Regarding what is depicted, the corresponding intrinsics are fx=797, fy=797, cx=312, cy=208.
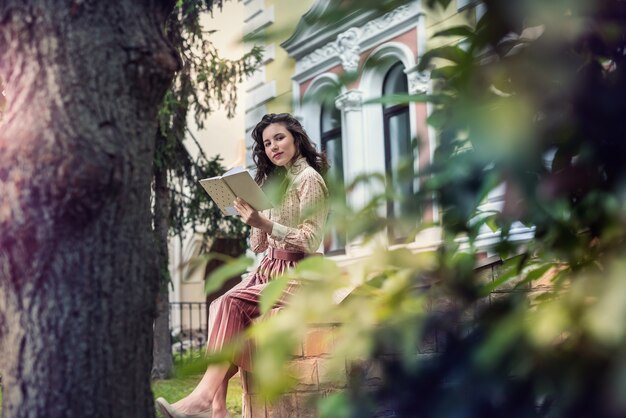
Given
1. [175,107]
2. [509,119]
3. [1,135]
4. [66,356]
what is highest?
[175,107]

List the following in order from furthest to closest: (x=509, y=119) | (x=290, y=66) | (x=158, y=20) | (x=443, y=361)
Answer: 1. (x=158, y=20)
2. (x=290, y=66)
3. (x=443, y=361)
4. (x=509, y=119)

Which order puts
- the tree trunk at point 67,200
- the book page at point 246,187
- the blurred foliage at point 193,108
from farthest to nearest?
the blurred foliage at point 193,108
the book page at point 246,187
the tree trunk at point 67,200

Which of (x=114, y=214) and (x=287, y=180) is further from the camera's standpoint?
(x=114, y=214)

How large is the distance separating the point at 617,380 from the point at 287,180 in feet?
1.47

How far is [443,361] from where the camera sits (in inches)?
30.9

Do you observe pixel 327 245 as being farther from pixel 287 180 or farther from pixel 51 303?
pixel 51 303

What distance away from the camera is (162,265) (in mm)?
10383

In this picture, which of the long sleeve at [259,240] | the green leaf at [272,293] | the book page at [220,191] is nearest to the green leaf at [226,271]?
the green leaf at [272,293]

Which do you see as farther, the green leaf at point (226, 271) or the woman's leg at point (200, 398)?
the woman's leg at point (200, 398)

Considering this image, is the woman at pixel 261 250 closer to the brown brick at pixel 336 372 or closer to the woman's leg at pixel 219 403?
the woman's leg at pixel 219 403

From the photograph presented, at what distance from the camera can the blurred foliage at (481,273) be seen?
0.68 m

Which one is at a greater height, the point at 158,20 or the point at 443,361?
the point at 158,20

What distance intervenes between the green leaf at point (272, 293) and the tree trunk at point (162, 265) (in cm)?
977

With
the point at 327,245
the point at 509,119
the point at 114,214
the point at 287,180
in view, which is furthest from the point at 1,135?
the point at 509,119
